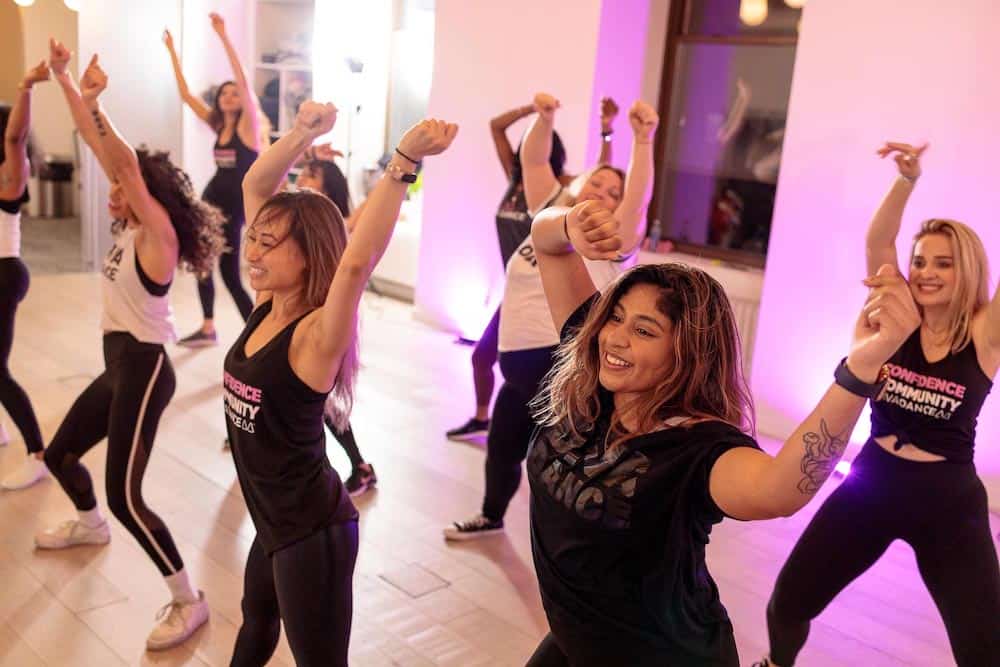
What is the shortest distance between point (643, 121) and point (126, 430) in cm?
175

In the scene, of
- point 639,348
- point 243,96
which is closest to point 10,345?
point 243,96

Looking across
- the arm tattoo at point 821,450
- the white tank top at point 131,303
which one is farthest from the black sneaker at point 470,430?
the arm tattoo at point 821,450

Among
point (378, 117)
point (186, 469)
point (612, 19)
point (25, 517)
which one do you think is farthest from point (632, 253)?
point (378, 117)

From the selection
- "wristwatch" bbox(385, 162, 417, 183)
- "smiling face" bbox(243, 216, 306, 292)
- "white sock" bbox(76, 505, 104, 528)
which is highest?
"wristwatch" bbox(385, 162, 417, 183)

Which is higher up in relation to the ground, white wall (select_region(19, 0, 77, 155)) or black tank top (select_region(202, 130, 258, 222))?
white wall (select_region(19, 0, 77, 155))

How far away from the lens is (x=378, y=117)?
8062mm

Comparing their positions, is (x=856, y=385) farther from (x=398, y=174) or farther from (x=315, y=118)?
(x=315, y=118)

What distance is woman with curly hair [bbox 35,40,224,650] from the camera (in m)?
2.71

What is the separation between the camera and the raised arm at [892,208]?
2.65 m

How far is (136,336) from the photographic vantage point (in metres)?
2.85

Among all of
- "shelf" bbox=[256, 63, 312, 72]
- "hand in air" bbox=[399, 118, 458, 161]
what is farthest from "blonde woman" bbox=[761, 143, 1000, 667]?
"shelf" bbox=[256, 63, 312, 72]

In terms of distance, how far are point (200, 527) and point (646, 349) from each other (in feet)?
8.18

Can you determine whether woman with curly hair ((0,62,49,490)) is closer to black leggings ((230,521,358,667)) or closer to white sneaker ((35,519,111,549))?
white sneaker ((35,519,111,549))

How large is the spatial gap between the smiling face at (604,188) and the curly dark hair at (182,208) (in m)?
1.21
